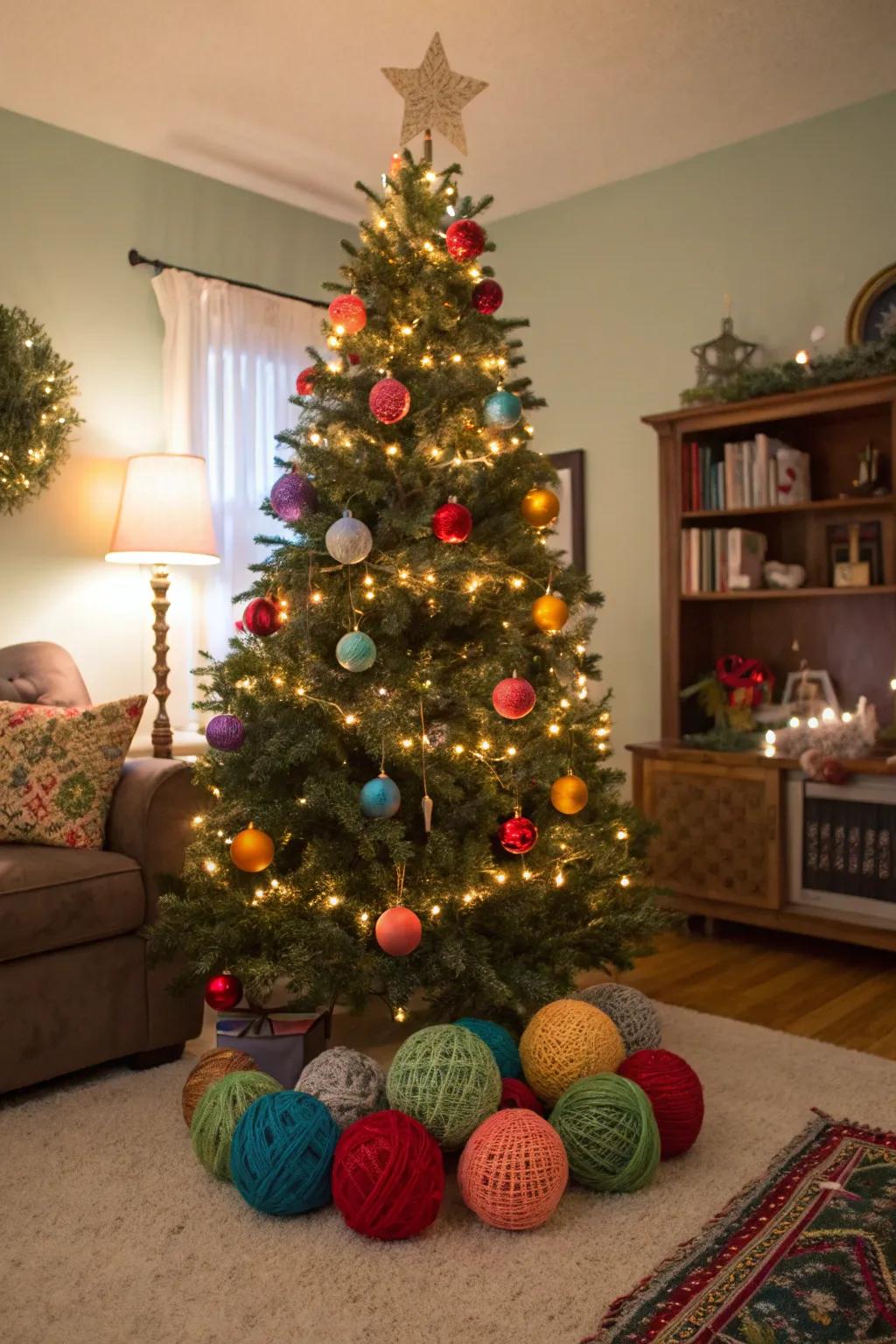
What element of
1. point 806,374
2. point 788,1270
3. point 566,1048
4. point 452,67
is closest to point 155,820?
point 566,1048

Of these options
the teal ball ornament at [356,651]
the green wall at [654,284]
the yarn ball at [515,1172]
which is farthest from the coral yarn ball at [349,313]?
the green wall at [654,284]

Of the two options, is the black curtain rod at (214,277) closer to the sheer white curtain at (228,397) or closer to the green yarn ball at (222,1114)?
the sheer white curtain at (228,397)

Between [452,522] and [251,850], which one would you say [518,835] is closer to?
[251,850]

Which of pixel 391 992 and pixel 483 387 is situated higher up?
pixel 483 387

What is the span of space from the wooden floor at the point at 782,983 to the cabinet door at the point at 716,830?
0.17 metres

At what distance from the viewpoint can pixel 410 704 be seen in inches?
91.7

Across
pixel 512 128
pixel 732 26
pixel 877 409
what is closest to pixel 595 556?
pixel 877 409

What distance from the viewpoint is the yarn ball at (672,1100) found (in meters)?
1.96

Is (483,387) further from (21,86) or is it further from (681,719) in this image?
(21,86)

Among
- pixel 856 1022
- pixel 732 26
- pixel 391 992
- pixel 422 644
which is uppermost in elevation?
pixel 732 26

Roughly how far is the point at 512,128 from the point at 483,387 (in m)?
1.86

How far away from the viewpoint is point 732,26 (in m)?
3.15

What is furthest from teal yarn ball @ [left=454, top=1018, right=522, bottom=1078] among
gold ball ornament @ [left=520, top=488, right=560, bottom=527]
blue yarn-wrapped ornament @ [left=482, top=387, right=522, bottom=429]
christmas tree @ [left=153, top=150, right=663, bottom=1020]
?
blue yarn-wrapped ornament @ [left=482, top=387, right=522, bottom=429]

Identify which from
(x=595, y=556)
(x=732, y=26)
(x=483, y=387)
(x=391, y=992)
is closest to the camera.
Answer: (x=391, y=992)
